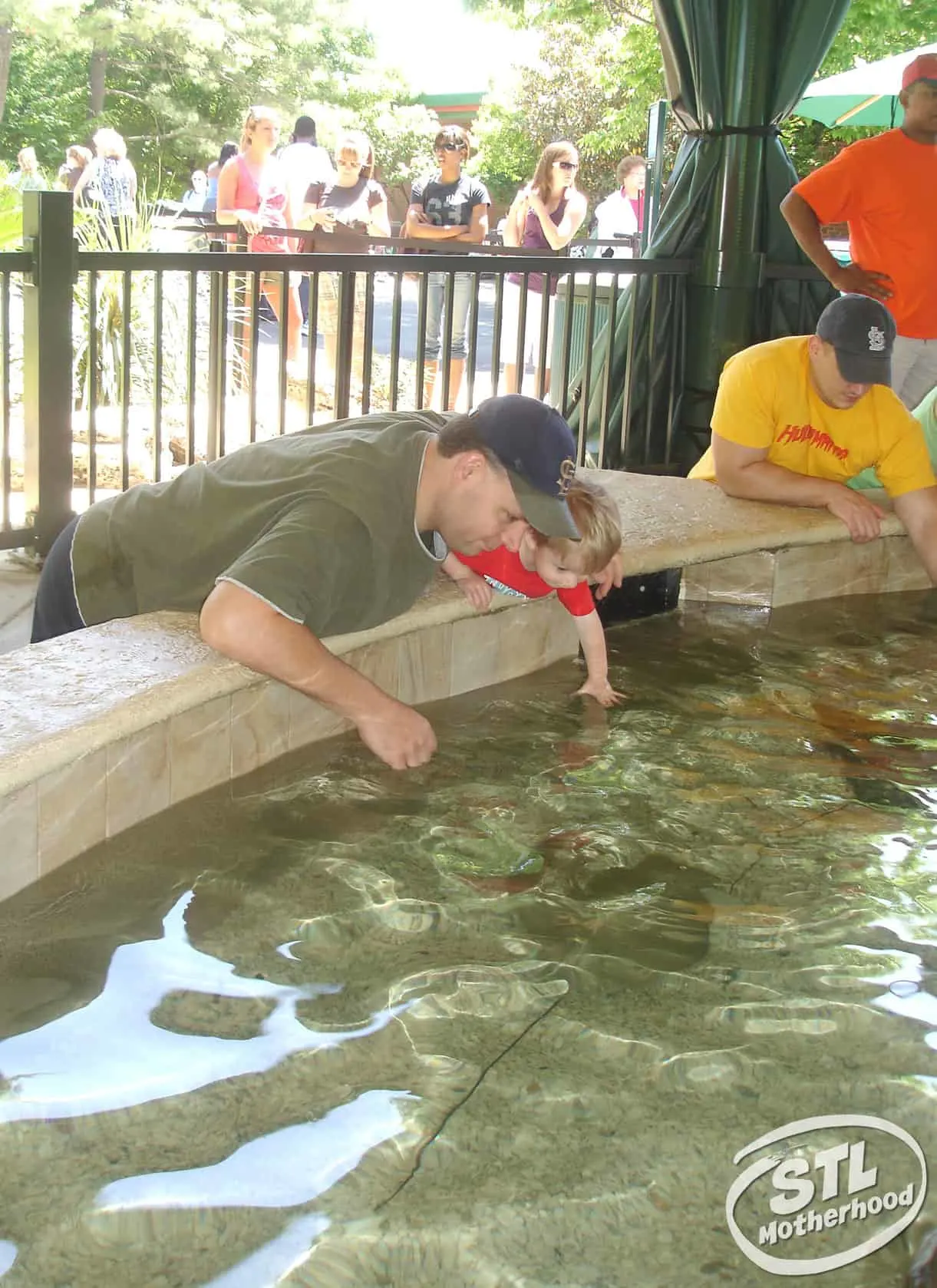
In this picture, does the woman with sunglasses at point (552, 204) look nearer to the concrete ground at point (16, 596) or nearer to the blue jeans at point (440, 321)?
the blue jeans at point (440, 321)

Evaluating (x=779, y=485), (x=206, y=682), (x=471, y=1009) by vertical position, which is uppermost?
(x=779, y=485)

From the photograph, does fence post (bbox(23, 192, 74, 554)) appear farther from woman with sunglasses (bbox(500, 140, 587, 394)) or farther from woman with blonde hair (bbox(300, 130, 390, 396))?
woman with blonde hair (bbox(300, 130, 390, 396))

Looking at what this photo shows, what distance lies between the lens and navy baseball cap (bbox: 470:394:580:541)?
2.83 meters

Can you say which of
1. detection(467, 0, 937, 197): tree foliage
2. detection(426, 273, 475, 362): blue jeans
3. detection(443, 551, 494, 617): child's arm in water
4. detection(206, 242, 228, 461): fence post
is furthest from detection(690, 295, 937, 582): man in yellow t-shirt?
detection(467, 0, 937, 197): tree foliage

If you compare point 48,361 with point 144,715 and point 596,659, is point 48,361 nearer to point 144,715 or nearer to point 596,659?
point 596,659

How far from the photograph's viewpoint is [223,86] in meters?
33.1

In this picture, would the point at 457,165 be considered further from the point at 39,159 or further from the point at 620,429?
the point at 39,159

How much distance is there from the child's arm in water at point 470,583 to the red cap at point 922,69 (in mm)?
3235

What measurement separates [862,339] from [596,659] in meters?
1.34

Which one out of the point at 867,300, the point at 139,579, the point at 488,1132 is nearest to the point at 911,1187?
the point at 488,1132

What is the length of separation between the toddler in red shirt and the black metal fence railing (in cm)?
187

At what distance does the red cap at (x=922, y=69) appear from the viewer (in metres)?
5.34

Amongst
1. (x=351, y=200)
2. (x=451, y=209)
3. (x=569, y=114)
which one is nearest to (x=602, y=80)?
(x=569, y=114)

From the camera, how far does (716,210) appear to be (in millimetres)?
6328
